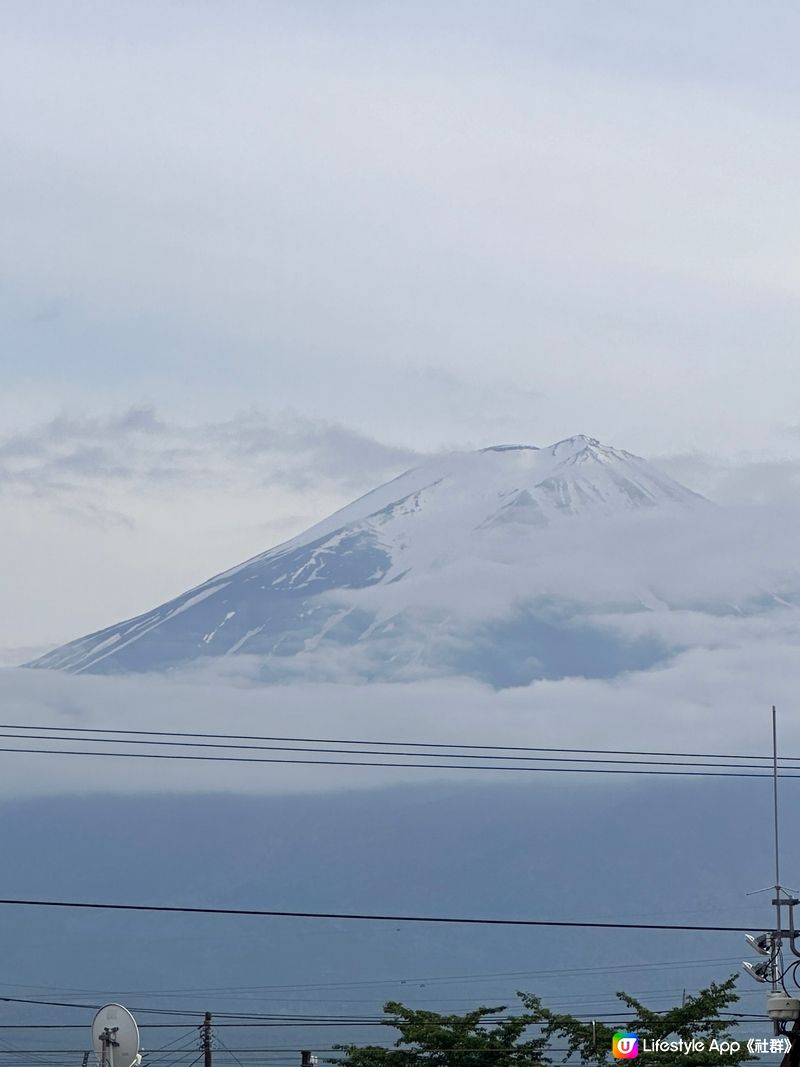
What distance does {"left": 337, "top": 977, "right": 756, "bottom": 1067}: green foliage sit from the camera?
148ft

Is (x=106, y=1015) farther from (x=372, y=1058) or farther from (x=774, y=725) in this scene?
(x=372, y=1058)

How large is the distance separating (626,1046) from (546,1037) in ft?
9.67

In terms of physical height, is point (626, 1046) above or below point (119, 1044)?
above

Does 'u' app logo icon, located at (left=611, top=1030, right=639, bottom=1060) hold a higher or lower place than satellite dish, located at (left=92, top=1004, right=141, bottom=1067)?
higher

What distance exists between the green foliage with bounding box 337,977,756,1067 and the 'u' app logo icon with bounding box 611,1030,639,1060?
0.18 metres

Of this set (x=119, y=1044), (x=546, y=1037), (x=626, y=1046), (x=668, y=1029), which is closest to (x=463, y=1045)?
(x=546, y=1037)

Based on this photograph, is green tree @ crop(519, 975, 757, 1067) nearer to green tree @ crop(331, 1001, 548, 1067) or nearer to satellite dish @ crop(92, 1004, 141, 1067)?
green tree @ crop(331, 1001, 548, 1067)

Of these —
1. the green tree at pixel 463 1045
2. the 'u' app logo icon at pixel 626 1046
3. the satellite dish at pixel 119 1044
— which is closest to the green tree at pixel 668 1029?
the 'u' app logo icon at pixel 626 1046

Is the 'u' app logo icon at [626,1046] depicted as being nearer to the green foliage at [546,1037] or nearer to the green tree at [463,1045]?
the green foliage at [546,1037]

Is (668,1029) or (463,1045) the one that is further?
(463,1045)

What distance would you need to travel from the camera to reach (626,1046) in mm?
45625

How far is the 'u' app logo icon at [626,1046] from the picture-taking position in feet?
149

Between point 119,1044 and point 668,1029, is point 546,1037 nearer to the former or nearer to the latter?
point 668,1029

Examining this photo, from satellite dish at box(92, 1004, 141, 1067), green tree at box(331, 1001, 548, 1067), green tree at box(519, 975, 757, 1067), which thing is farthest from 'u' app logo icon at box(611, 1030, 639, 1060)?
satellite dish at box(92, 1004, 141, 1067)
